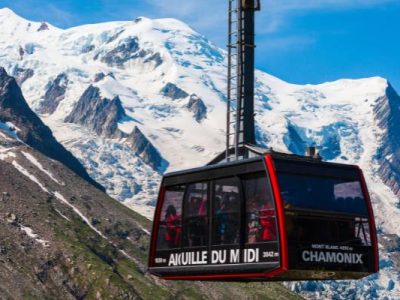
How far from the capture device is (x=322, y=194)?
29391 mm

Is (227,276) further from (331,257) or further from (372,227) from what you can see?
(372,227)

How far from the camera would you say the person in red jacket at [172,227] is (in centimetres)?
3259

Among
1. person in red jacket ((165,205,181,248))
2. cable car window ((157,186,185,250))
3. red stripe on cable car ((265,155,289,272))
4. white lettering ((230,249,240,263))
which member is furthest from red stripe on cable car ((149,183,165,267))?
red stripe on cable car ((265,155,289,272))

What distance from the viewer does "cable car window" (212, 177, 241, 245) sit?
29.3m

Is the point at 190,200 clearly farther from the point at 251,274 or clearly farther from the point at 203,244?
the point at 251,274

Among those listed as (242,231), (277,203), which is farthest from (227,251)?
(277,203)

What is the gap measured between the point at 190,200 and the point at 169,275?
3020 millimetres

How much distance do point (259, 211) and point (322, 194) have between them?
2332 mm

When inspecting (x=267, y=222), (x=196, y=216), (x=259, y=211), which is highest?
(x=196, y=216)

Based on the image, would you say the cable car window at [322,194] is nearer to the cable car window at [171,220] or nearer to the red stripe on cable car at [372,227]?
the red stripe on cable car at [372,227]

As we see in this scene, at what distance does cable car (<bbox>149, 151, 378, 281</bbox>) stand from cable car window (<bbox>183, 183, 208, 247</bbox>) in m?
0.03

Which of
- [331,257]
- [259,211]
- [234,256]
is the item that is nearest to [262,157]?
[259,211]

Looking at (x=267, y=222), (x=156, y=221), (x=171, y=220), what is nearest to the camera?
(x=267, y=222)

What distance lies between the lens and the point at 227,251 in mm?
29484
